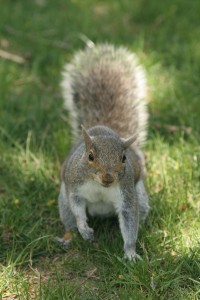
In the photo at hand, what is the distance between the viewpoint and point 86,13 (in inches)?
170

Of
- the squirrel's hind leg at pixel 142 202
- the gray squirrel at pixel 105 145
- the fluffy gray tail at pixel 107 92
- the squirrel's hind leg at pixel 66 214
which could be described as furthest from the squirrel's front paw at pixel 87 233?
the fluffy gray tail at pixel 107 92

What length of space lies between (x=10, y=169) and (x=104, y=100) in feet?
1.86

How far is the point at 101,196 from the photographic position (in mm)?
2371

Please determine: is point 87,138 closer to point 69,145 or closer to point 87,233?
point 87,233

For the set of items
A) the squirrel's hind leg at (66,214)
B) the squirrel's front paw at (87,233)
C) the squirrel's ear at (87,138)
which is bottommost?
the squirrel's front paw at (87,233)

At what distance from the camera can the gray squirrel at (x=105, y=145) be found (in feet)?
7.58

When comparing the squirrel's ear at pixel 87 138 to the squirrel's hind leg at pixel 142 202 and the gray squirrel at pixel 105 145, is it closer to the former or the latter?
the gray squirrel at pixel 105 145

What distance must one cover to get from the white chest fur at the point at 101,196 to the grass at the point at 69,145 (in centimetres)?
15

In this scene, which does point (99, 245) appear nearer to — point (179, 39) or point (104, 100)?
point (104, 100)

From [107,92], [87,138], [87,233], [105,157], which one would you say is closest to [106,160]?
[105,157]

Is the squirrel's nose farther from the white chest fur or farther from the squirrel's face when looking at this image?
the white chest fur

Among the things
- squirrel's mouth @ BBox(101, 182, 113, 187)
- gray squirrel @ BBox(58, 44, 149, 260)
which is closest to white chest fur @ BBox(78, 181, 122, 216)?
gray squirrel @ BBox(58, 44, 149, 260)

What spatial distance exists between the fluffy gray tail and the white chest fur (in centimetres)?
48

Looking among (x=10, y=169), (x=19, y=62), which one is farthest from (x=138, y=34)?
(x=10, y=169)
